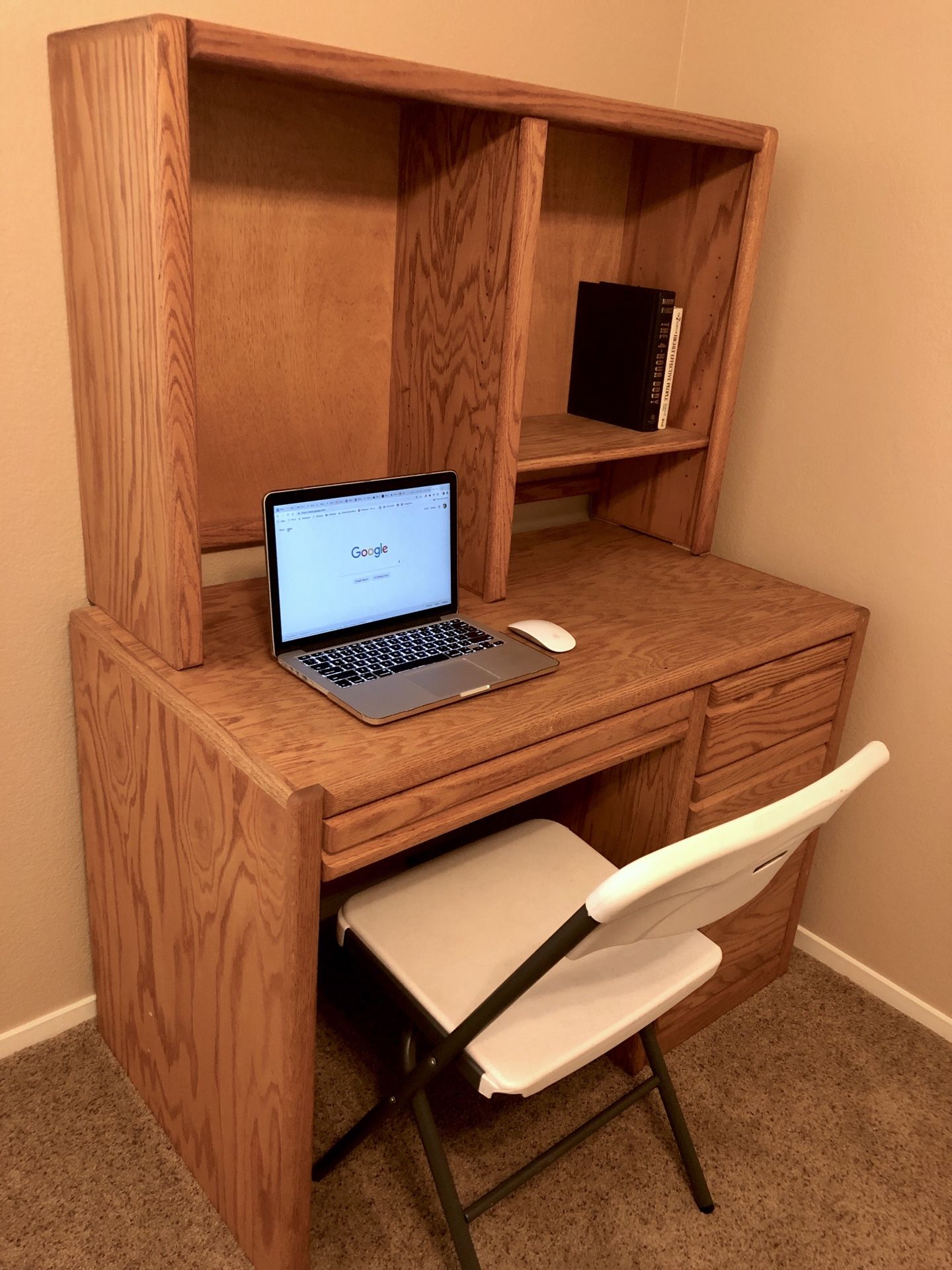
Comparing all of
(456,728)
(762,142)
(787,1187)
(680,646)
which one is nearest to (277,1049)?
(456,728)

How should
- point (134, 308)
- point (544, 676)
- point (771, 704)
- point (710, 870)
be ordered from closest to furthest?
1. point (710, 870)
2. point (134, 308)
3. point (544, 676)
4. point (771, 704)

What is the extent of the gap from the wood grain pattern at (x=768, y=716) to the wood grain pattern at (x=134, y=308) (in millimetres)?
779

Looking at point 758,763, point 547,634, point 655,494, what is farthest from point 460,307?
point 758,763

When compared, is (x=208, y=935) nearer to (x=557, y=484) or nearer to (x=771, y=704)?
(x=771, y=704)

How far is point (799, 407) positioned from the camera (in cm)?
188

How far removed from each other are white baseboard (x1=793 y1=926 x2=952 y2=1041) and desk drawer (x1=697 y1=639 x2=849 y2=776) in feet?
1.83

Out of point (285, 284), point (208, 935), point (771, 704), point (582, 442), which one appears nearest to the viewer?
point (208, 935)

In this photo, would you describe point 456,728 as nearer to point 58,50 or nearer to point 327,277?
point 327,277

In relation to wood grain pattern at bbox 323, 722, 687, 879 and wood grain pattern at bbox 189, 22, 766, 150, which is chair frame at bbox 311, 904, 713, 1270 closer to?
wood grain pattern at bbox 323, 722, 687, 879

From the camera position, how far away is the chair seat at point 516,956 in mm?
1167

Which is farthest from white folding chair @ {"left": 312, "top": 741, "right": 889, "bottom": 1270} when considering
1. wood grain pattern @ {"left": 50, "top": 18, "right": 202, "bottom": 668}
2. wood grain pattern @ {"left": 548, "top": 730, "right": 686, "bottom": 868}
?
→ wood grain pattern @ {"left": 50, "top": 18, "right": 202, "bottom": 668}

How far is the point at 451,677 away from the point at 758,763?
2.08 feet

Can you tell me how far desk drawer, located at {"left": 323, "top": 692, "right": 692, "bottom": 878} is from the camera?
43.6 inches

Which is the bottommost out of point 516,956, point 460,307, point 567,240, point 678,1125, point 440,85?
point 678,1125
